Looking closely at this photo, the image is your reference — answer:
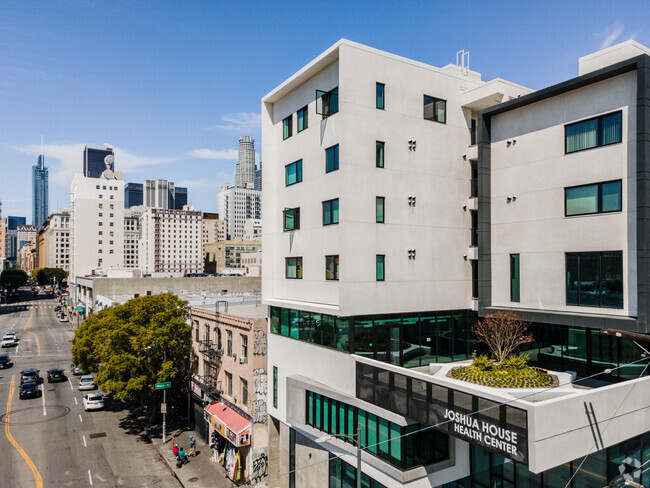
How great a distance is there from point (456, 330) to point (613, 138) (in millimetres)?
12274

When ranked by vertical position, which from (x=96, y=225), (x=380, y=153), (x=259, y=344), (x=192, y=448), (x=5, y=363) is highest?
(x=96, y=225)

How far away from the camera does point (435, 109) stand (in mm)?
25969

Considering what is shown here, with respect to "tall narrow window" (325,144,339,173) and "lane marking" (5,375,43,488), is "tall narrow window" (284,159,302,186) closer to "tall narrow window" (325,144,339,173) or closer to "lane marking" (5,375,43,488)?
"tall narrow window" (325,144,339,173)

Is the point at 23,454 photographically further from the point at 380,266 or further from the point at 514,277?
the point at 514,277

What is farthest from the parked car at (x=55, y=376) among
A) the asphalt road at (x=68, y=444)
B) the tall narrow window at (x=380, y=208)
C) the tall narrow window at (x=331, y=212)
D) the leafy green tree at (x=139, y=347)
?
the tall narrow window at (x=380, y=208)

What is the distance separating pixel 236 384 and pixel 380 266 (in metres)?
16.1

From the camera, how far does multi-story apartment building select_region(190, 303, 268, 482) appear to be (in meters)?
30.5

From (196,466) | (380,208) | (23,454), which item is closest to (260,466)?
(196,466)

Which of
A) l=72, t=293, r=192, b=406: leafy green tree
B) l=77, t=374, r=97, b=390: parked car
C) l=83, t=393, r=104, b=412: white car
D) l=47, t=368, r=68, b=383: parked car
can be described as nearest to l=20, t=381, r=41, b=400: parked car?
l=77, t=374, r=97, b=390: parked car

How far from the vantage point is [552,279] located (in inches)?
888

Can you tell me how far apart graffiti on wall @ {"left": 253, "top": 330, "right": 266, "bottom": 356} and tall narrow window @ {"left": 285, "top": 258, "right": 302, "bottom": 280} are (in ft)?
16.7

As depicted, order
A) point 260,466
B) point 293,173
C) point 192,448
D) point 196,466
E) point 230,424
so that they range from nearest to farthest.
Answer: point 293,173
point 260,466
point 230,424
point 196,466
point 192,448

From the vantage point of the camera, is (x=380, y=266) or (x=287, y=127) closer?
(x=380, y=266)

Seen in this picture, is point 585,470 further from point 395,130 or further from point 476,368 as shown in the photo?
point 395,130
